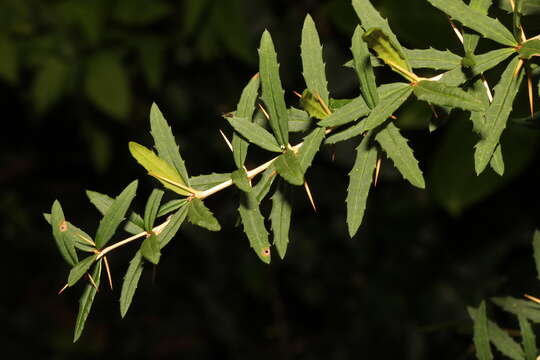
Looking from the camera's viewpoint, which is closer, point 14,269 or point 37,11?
point 37,11

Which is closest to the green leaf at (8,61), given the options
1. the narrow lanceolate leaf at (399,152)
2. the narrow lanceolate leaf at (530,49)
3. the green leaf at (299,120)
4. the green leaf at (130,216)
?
the green leaf at (130,216)

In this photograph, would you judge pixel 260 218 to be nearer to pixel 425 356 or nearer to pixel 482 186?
pixel 482 186

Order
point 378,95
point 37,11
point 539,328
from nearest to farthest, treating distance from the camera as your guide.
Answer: point 378,95, point 539,328, point 37,11

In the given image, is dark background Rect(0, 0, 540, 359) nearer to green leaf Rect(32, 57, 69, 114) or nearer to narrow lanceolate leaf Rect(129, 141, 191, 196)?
green leaf Rect(32, 57, 69, 114)

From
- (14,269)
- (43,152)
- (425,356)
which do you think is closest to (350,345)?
(425,356)

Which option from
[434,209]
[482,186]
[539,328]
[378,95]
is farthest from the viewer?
[434,209]

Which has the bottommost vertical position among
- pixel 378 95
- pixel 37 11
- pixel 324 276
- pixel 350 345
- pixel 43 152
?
pixel 350 345
